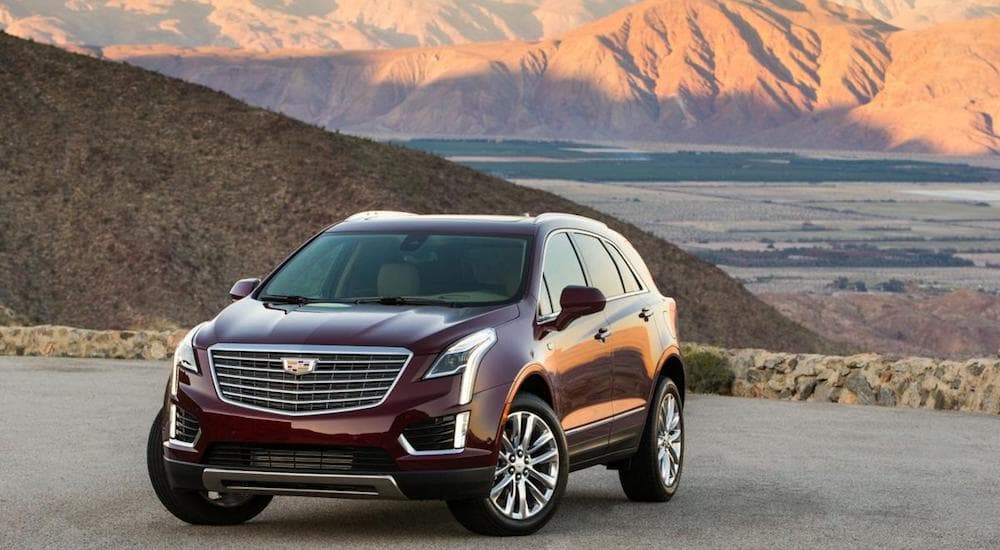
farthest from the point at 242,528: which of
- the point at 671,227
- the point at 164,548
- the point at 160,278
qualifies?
the point at 671,227

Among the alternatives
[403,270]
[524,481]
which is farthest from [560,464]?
[403,270]

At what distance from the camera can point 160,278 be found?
38.6m

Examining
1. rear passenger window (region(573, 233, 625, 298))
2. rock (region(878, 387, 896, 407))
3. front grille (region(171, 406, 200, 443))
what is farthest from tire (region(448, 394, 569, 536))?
rock (region(878, 387, 896, 407))

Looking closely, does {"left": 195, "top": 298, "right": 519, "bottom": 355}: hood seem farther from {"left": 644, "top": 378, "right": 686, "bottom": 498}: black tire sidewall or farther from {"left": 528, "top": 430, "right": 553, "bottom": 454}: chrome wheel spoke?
{"left": 644, "top": 378, "right": 686, "bottom": 498}: black tire sidewall

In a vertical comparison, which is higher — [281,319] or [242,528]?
[281,319]

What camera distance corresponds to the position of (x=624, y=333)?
11.0 m

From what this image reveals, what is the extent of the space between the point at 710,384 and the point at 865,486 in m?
8.86

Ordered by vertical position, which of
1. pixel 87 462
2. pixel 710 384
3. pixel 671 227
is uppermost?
pixel 87 462

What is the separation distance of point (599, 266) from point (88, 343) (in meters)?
14.2

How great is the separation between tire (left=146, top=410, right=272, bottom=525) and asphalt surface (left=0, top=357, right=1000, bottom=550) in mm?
93

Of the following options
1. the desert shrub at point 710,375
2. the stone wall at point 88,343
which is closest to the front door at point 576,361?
the desert shrub at point 710,375

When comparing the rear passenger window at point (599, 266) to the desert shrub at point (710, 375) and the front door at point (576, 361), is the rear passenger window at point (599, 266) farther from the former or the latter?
the desert shrub at point (710, 375)

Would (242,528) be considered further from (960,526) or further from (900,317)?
(900,317)

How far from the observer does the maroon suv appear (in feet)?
29.7
